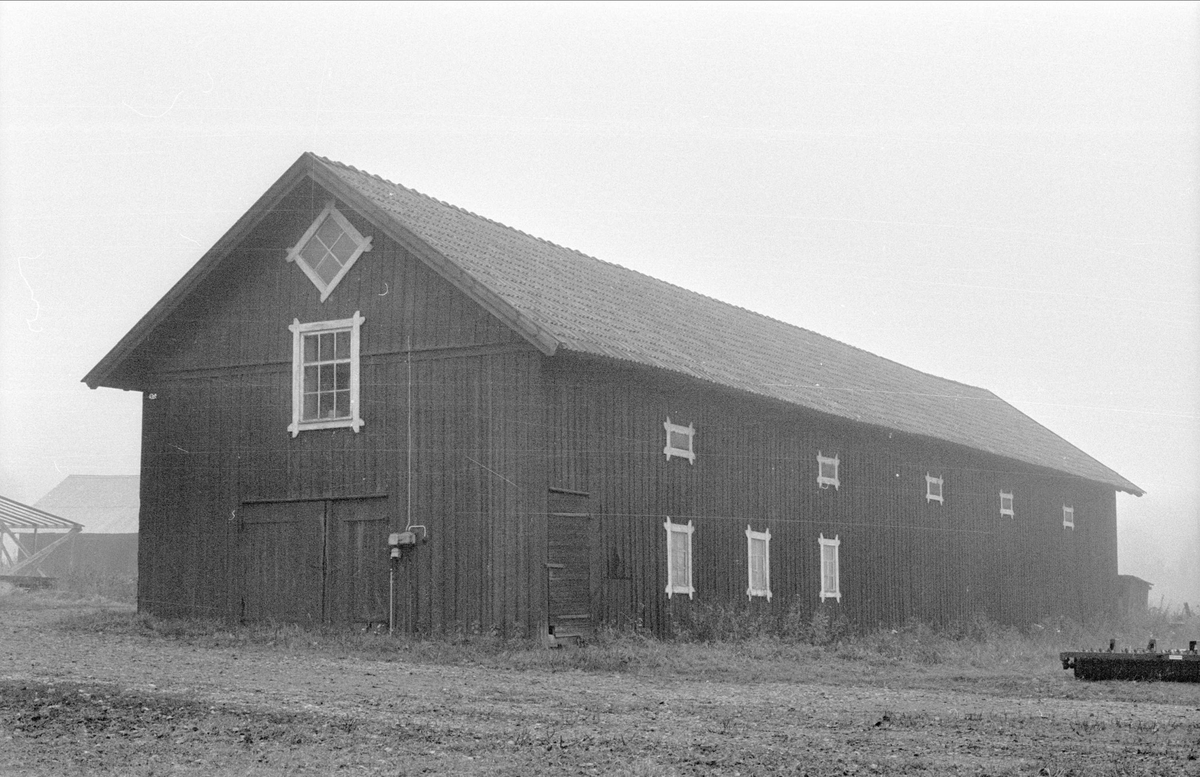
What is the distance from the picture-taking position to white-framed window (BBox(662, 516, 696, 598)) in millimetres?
23344

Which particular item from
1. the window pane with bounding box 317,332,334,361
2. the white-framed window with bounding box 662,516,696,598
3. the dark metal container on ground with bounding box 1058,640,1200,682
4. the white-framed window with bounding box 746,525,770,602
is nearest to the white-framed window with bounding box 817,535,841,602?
the white-framed window with bounding box 746,525,770,602

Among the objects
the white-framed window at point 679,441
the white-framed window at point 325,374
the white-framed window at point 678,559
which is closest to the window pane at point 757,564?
the white-framed window at point 678,559

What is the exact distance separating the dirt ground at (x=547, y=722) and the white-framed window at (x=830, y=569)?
32.0 feet

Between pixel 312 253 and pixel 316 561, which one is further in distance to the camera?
pixel 312 253

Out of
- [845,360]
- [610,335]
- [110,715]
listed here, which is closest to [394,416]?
[610,335]

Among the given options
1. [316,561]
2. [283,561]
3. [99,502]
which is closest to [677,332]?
[316,561]

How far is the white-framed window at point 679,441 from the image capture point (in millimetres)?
23578

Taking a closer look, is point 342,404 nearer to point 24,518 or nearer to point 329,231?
point 329,231

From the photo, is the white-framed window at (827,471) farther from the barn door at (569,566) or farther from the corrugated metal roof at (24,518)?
the corrugated metal roof at (24,518)

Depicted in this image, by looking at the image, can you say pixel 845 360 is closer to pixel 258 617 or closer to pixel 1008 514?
pixel 1008 514

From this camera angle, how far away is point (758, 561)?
1016 inches

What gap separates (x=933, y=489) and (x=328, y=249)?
1533cm

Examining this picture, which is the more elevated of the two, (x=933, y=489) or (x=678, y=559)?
(x=933, y=489)

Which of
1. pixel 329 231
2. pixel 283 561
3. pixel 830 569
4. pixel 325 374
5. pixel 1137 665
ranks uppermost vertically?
pixel 329 231
